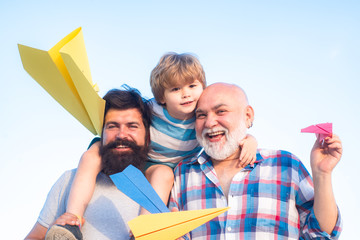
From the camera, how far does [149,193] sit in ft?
8.07

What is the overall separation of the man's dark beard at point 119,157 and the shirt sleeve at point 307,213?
5.51 feet

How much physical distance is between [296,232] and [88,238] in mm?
1960

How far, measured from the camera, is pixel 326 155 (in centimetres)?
276

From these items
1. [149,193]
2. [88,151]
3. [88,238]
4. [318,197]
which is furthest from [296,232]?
[88,151]

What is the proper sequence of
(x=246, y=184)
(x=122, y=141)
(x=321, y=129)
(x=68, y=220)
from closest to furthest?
(x=321, y=129)
(x=68, y=220)
(x=246, y=184)
(x=122, y=141)

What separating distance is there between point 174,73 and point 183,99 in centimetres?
34

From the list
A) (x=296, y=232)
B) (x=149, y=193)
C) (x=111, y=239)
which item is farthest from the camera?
(x=111, y=239)

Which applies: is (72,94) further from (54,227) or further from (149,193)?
(149,193)

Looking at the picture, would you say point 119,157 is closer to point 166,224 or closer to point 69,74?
point 69,74

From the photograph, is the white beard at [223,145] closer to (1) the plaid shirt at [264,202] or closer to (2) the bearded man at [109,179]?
(1) the plaid shirt at [264,202]

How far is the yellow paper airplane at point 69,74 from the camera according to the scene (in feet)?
10.5

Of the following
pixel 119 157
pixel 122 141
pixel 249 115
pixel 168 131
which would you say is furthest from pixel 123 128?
pixel 249 115

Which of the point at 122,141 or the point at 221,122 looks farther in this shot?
the point at 122,141

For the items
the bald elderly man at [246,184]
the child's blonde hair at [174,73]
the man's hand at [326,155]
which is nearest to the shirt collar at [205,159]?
the bald elderly man at [246,184]
